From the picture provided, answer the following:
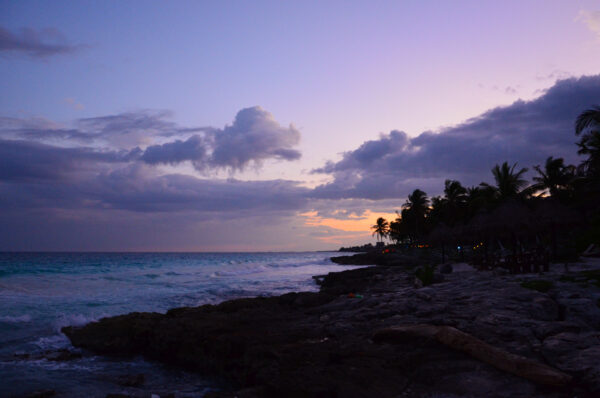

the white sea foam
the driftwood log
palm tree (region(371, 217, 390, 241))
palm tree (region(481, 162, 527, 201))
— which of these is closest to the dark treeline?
palm tree (region(481, 162, 527, 201))

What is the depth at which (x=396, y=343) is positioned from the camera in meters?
7.20

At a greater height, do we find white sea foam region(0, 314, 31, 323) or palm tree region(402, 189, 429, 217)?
palm tree region(402, 189, 429, 217)

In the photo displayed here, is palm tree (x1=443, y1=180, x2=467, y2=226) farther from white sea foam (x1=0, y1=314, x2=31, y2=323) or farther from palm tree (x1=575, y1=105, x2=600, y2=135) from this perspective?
white sea foam (x1=0, y1=314, x2=31, y2=323)

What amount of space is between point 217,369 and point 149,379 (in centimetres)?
143

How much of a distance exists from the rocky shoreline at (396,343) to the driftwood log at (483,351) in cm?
2

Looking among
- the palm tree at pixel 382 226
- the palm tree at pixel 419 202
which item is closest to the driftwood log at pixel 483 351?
the palm tree at pixel 419 202

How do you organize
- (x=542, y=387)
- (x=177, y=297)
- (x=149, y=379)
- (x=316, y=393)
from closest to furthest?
(x=542, y=387)
(x=316, y=393)
(x=149, y=379)
(x=177, y=297)

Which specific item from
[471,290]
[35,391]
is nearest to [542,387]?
[471,290]

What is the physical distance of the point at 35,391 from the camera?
7.11 m

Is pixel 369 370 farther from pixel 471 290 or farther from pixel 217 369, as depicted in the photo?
pixel 471 290

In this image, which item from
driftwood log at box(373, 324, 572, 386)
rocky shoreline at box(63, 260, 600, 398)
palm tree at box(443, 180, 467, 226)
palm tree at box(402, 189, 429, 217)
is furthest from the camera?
palm tree at box(402, 189, 429, 217)

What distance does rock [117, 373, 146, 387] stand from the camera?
24.8 ft

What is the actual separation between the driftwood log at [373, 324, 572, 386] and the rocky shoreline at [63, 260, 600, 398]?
2cm

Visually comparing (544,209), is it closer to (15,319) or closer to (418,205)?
(15,319)
